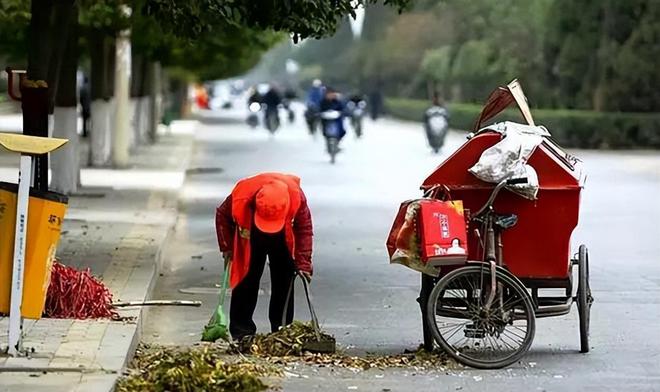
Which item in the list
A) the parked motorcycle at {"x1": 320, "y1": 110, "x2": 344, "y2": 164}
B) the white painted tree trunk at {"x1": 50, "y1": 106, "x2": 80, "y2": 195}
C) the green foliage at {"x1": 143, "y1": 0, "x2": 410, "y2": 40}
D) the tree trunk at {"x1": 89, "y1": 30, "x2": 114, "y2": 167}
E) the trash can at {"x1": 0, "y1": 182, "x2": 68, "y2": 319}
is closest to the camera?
the trash can at {"x1": 0, "y1": 182, "x2": 68, "y2": 319}

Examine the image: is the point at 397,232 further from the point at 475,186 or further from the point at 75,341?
the point at 75,341

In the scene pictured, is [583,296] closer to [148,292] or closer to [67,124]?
[148,292]

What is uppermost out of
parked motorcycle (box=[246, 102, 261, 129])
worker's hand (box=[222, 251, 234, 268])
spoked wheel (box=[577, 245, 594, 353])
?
worker's hand (box=[222, 251, 234, 268])

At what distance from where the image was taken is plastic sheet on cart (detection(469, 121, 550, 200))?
8.80 meters

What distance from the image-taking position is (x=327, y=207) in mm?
20672

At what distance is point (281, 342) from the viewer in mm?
8906

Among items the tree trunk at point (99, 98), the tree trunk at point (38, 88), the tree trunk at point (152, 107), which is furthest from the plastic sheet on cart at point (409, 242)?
the tree trunk at point (152, 107)

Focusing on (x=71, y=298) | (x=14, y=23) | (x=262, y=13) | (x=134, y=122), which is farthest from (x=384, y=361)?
(x=134, y=122)

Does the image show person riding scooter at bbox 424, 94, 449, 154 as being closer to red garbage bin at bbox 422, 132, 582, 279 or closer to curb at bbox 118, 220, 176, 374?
curb at bbox 118, 220, 176, 374

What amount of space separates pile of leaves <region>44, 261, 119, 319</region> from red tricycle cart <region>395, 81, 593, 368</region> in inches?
90.3

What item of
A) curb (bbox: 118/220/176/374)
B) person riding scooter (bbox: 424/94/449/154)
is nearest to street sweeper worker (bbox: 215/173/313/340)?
curb (bbox: 118/220/176/374)

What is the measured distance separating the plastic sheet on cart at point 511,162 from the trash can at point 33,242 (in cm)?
266

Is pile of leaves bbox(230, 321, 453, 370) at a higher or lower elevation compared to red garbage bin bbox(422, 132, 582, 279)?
lower

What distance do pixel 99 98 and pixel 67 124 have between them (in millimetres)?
5711
